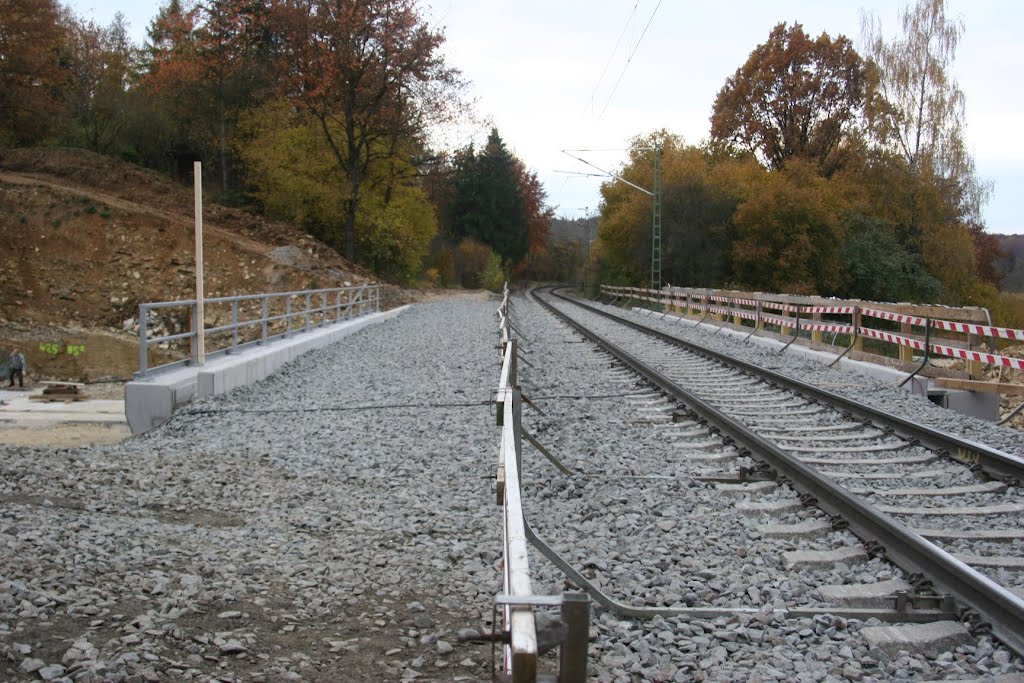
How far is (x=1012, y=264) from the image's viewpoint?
83.0m

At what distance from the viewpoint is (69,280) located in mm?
30703

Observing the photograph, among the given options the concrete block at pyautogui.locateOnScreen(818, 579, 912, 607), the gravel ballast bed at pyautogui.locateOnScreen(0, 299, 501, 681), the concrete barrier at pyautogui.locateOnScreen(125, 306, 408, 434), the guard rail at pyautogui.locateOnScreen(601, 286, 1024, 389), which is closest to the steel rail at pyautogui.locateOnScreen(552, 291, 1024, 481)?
the guard rail at pyautogui.locateOnScreen(601, 286, 1024, 389)

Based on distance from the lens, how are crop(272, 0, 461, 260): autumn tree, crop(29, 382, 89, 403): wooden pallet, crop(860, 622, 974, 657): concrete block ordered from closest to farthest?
crop(860, 622, 974, 657): concrete block < crop(29, 382, 89, 403): wooden pallet < crop(272, 0, 461, 260): autumn tree

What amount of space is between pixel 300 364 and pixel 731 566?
11.4 m

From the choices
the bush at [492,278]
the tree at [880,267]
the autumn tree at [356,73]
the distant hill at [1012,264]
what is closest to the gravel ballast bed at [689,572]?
the autumn tree at [356,73]

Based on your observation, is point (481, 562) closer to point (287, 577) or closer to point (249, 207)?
point (287, 577)

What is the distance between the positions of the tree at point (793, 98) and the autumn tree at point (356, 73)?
72.7 feet

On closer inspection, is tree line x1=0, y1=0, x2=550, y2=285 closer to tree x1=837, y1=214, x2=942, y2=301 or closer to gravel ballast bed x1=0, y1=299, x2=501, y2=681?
tree x1=837, y1=214, x2=942, y2=301

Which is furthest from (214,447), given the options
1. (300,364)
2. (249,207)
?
(249,207)

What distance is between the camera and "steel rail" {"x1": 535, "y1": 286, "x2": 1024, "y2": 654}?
4.16m

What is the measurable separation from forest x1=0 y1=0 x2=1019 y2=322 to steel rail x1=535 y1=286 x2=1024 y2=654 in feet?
117

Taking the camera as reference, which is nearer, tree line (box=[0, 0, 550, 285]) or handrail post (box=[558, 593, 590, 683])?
handrail post (box=[558, 593, 590, 683])

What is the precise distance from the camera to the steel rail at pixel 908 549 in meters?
4.16

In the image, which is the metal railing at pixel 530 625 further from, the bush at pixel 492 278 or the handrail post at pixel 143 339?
the bush at pixel 492 278
